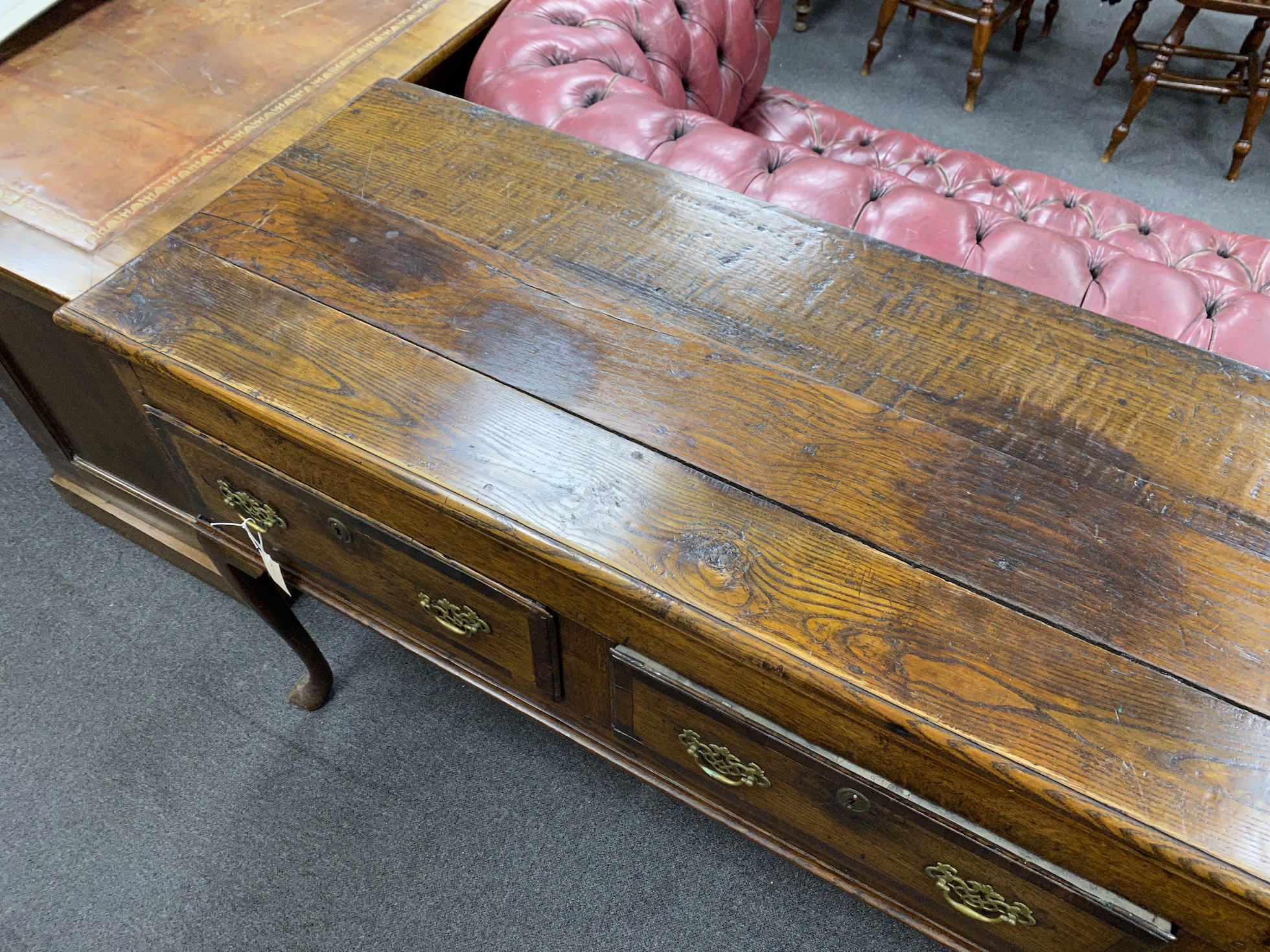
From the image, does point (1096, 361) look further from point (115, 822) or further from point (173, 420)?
point (115, 822)

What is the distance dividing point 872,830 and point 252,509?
0.81 m

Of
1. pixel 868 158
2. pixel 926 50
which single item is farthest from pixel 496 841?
pixel 926 50

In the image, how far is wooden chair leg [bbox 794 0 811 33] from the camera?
10.1 ft

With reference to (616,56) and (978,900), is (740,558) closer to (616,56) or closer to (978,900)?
(978,900)

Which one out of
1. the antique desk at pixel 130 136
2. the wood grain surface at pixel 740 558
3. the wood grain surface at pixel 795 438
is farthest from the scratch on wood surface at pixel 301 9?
the wood grain surface at pixel 740 558

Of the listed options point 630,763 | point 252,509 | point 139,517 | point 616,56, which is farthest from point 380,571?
point 616,56

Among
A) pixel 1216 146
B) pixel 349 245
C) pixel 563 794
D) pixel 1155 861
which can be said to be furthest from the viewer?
pixel 1216 146

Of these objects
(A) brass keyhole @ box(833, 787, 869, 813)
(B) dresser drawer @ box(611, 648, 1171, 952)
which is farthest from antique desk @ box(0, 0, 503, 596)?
(A) brass keyhole @ box(833, 787, 869, 813)

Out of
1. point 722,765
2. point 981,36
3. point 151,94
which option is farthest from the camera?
point 981,36

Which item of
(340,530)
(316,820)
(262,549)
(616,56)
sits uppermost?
(616,56)

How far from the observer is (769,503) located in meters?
0.88

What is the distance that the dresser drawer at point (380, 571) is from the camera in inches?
38.8

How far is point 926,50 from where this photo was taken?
3039 mm

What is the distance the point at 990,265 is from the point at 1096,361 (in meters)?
0.44
